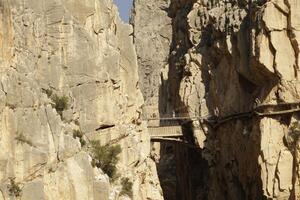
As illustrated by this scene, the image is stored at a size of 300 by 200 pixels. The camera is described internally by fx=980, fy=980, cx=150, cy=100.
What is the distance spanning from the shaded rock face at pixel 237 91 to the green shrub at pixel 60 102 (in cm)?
1639

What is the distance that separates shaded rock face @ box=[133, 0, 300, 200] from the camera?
58.2 m

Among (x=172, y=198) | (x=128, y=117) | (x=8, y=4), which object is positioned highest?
(x=8, y=4)

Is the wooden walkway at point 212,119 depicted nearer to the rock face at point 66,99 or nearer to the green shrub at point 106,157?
the rock face at point 66,99

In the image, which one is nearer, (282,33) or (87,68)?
(87,68)

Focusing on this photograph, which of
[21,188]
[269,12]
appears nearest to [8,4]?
[21,188]

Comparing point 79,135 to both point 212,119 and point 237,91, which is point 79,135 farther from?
point 212,119

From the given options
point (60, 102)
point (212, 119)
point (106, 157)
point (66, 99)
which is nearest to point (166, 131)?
point (212, 119)

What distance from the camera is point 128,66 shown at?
57.0 m

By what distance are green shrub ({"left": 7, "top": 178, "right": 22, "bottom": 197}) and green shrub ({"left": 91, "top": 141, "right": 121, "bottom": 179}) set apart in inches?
328

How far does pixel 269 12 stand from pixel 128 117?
11.3 m

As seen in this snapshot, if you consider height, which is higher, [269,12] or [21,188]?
[269,12]

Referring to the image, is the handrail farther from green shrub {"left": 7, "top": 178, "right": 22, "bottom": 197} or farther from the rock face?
green shrub {"left": 7, "top": 178, "right": 22, "bottom": 197}

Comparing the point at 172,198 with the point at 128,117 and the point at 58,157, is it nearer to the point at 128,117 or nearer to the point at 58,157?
the point at 128,117

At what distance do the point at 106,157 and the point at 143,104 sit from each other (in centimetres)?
1432
